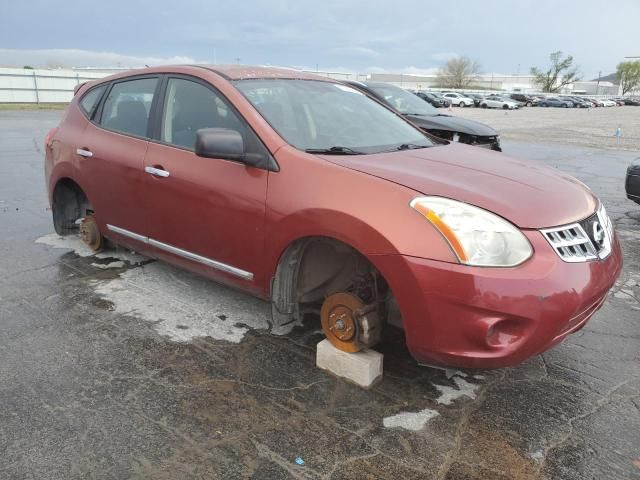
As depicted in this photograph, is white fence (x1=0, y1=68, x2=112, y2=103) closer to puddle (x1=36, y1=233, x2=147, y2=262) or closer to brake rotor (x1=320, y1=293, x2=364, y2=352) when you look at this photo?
puddle (x1=36, y1=233, x2=147, y2=262)

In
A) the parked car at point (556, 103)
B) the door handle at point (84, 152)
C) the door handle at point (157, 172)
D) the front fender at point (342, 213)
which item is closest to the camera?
the front fender at point (342, 213)

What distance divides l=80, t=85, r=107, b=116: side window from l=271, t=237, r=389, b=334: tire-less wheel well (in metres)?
2.62

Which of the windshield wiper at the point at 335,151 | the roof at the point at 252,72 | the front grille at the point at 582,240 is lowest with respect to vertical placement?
the front grille at the point at 582,240

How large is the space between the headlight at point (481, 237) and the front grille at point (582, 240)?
0.18 meters

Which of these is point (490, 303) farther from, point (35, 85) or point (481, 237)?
point (35, 85)

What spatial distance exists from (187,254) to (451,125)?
6.38m

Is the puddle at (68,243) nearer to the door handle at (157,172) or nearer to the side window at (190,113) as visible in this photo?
the door handle at (157,172)

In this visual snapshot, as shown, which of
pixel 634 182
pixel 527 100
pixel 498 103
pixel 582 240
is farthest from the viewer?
pixel 527 100

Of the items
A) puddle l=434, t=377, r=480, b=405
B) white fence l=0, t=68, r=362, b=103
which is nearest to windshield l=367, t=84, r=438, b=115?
puddle l=434, t=377, r=480, b=405

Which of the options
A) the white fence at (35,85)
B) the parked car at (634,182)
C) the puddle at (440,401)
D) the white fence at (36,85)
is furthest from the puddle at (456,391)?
the white fence at (35,85)

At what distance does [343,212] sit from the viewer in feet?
8.59

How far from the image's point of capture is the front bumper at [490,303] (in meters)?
2.31

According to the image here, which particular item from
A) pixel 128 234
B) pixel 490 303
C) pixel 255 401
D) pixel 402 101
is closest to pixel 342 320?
pixel 255 401

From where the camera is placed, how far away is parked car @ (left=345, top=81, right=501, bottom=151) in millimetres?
8680
